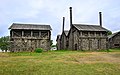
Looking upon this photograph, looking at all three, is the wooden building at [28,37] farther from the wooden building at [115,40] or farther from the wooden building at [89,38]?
the wooden building at [115,40]

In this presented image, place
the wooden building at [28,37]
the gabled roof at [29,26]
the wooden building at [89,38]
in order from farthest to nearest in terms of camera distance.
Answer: the wooden building at [89,38]
the gabled roof at [29,26]
the wooden building at [28,37]

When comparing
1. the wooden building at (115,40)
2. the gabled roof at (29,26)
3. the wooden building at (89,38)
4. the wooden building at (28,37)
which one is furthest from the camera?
the wooden building at (115,40)

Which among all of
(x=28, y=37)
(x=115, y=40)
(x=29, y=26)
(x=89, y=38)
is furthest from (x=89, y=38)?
(x=115, y=40)

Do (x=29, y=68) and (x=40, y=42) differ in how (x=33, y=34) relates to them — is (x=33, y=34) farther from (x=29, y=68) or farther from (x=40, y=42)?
(x=29, y=68)

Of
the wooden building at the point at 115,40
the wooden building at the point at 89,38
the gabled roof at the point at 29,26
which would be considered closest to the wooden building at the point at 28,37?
the gabled roof at the point at 29,26

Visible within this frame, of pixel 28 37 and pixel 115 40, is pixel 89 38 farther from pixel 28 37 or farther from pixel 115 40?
pixel 115 40

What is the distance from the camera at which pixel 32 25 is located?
50.0 metres

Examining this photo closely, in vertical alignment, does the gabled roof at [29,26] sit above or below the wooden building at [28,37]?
above

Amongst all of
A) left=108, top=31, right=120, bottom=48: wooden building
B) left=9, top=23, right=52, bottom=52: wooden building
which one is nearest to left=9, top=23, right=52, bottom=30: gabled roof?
left=9, top=23, right=52, bottom=52: wooden building

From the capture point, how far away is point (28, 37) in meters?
47.2

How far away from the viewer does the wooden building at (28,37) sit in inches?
1844

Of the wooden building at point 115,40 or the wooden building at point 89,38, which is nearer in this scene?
the wooden building at point 89,38

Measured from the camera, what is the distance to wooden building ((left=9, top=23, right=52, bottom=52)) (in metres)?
46.8

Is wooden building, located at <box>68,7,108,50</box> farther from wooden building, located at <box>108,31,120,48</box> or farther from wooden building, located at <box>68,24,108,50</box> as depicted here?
wooden building, located at <box>108,31,120,48</box>
